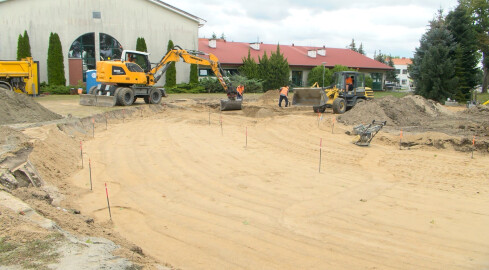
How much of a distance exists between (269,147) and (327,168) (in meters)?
2.79

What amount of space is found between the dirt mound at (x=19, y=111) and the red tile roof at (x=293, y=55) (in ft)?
83.5

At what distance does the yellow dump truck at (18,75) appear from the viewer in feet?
76.3

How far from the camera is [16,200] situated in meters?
5.63

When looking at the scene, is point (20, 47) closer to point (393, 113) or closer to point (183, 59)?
point (183, 59)

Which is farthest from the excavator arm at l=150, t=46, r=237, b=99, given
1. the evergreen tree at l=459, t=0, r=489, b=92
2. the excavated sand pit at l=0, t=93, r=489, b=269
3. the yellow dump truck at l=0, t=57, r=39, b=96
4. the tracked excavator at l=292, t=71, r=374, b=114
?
the evergreen tree at l=459, t=0, r=489, b=92

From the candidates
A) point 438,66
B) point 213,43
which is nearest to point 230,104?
point 438,66

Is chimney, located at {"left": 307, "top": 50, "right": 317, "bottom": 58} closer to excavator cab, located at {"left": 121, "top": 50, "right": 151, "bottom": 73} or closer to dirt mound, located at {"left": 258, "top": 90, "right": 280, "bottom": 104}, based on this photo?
dirt mound, located at {"left": 258, "top": 90, "right": 280, "bottom": 104}

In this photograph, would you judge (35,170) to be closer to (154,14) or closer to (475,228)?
(475,228)

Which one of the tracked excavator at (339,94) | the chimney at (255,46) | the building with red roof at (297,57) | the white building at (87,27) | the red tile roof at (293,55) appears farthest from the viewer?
the chimney at (255,46)

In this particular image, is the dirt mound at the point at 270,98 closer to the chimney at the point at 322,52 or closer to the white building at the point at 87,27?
the white building at the point at 87,27

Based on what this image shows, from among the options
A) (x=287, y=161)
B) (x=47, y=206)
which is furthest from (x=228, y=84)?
(x=47, y=206)

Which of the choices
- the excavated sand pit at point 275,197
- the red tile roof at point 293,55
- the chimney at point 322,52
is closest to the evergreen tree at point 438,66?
the red tile roof at point 293,55

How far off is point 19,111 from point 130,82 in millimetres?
7642

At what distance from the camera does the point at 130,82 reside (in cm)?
2058
